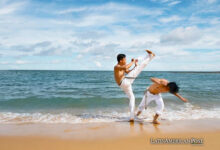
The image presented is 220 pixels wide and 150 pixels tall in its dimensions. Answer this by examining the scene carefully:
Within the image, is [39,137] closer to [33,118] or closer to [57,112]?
[33,118]

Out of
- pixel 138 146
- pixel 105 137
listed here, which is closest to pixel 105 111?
pixel 105 137

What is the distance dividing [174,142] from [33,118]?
5105 millimetres

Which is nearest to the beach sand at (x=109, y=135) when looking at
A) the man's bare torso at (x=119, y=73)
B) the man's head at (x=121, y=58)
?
the man's bare torso at (x=119, y=73)

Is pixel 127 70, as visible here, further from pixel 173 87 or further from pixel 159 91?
pixel 173 87

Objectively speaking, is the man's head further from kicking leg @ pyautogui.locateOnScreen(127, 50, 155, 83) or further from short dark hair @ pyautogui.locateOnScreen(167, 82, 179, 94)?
short dark hair @ pyautogui.locateOnScreen(167, 82, 179, 94)

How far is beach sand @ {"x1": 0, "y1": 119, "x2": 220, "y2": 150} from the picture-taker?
4090mm

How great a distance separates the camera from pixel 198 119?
6.48 metres

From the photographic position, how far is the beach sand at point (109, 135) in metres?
4.09

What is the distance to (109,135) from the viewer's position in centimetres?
477

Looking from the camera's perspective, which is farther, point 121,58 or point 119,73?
point 119,73

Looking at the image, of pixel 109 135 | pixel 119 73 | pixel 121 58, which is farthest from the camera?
pixel 119 73

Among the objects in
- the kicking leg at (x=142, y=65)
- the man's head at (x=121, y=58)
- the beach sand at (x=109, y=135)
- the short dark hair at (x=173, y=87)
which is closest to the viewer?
the beach sand at (x=109, y=135)

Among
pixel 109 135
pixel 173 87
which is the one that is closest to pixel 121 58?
pixel 173 87

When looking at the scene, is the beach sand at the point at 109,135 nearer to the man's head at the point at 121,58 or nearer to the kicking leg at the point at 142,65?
the kicking leg at the point at 142,65
